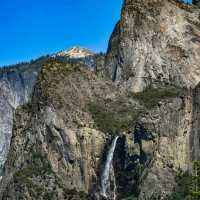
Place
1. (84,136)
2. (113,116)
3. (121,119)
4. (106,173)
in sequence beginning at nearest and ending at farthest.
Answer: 1. (106,173)
2. (84,136)
3. (121,119)
4. (113,116)

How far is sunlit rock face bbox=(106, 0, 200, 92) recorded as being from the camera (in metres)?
154

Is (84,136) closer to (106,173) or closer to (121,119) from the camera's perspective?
(121,119)

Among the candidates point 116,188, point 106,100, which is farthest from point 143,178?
point 106,100

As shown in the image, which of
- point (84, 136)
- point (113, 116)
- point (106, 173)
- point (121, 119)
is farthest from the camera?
point (113, 116)

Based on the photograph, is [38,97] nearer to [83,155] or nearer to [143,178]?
[83,155]

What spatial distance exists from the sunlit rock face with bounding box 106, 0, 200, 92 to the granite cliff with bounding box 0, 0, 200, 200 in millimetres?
165

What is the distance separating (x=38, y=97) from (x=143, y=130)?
21.4m

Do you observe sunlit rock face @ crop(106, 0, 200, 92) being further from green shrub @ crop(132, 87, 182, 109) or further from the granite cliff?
green shrub @ crop(132, 87, 182, 109)

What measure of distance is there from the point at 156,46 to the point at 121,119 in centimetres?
1774

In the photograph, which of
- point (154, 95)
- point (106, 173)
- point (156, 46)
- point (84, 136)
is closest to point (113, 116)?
point (84, 136)

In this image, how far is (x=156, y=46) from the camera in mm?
156875

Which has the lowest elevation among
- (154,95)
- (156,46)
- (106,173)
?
(106,173)

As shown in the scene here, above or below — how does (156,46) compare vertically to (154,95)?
above

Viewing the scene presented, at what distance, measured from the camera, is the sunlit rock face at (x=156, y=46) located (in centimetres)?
15438
